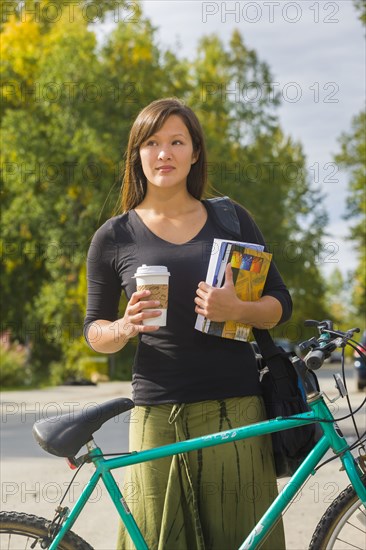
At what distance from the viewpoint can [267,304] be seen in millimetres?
3207

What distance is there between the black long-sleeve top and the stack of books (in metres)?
0.08

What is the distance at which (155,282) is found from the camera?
9.97ft

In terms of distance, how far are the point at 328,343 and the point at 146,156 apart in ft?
2.82

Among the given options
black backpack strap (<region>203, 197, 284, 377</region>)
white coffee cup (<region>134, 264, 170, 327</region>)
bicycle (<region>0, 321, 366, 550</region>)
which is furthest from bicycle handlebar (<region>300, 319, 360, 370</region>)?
white coffee cup (<region>134, 264, 170, 327</region>)

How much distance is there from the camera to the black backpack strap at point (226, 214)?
3289 millimetres

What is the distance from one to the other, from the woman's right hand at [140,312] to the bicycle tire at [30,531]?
0.70 meters

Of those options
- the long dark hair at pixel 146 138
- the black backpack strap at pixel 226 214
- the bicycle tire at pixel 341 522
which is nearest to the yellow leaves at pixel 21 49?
the long dark hair at pixel 146 138

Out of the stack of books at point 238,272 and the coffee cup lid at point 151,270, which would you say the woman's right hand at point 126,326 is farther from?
the stack of books at point 238,272

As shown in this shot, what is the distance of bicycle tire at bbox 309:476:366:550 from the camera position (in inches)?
135

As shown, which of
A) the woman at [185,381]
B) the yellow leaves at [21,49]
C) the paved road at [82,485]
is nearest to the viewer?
the woman at [185,381]

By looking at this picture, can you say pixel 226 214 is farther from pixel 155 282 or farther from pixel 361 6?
pixel 361 6

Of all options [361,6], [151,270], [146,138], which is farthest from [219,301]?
[361,6]

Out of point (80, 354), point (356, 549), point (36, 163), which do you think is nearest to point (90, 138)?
point (36, 163)

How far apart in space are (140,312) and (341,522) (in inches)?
42.3
